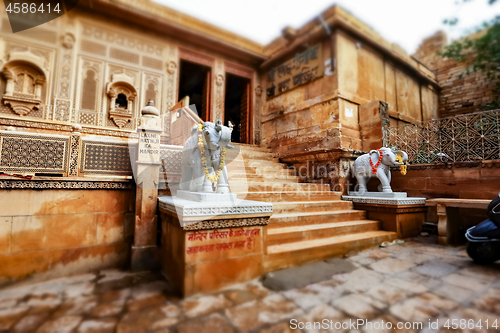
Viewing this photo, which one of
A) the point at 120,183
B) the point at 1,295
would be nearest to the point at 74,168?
the point at 120,183

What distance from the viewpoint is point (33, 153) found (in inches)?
132

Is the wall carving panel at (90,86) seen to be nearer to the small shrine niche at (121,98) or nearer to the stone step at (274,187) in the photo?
the small shrine niche at (121,98)

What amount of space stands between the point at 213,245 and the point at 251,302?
0.71 meters

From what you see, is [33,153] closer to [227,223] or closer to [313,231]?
[227,223]

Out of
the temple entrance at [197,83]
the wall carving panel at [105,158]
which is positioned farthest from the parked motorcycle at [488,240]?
the temple entrance at [197,83]

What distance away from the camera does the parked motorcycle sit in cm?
315

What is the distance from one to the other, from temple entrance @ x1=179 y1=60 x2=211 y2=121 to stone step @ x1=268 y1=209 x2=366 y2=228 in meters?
6.23

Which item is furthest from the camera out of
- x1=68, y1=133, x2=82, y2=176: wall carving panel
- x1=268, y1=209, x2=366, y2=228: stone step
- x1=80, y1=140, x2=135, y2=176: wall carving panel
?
x1=268, y1=209, x2=366, y2=228: stone step

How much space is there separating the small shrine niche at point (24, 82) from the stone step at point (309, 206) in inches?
299

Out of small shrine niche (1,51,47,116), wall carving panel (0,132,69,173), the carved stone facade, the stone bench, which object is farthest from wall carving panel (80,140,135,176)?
the stone bench

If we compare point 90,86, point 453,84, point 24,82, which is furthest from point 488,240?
point 453,84

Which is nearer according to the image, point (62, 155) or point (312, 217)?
point (62, 155)

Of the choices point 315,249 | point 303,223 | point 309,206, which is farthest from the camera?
point 309,206

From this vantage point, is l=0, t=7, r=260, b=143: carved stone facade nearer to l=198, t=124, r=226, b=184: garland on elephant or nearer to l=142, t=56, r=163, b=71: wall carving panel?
l=142, t=56, r=163, b=71: wall carving panel
